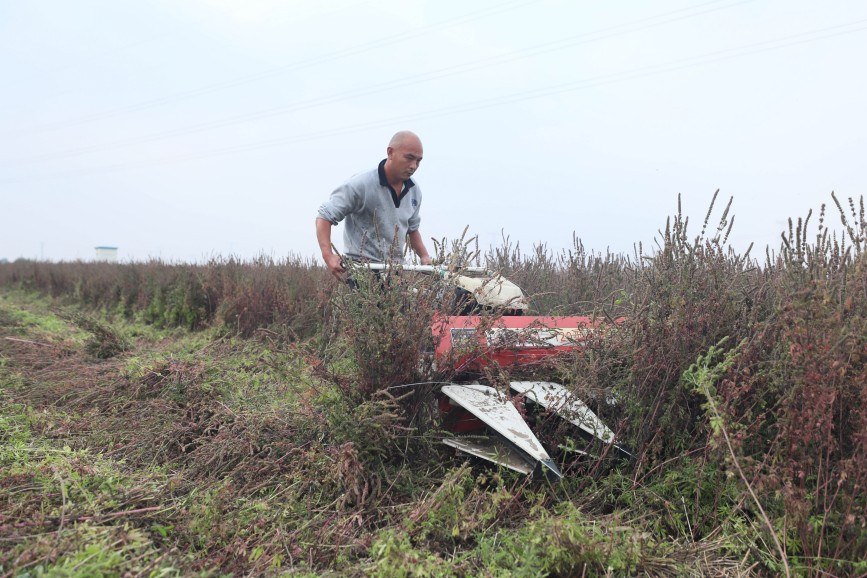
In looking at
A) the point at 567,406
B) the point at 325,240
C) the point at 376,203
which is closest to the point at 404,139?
the point at 376,203

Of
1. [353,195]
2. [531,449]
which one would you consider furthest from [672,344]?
[353,195]

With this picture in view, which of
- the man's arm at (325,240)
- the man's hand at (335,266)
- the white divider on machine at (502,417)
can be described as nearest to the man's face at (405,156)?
the man's arm at (325,240)

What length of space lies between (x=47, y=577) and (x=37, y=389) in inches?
141

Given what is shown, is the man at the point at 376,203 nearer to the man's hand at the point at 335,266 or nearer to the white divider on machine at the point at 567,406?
the man's hand at the point at 335,266

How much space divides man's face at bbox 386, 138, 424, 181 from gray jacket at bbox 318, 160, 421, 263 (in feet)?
0.41

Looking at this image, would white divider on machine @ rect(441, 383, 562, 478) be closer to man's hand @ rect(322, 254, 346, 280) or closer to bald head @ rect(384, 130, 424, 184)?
man's hand @ rect(322, 254, 346, 280)

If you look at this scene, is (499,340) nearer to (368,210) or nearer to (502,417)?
(502,417)

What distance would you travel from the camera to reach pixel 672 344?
2904 millimetres

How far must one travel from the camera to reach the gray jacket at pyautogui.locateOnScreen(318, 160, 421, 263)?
4188mm

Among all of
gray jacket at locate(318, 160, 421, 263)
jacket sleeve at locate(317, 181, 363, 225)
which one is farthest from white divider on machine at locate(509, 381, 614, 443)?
jacket sleeve at locate(317, 181, 363, 225)

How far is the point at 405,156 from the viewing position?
13.7ft

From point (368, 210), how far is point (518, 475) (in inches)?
85.8

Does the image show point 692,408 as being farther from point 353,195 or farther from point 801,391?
point 353,195

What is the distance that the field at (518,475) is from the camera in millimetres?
2236
